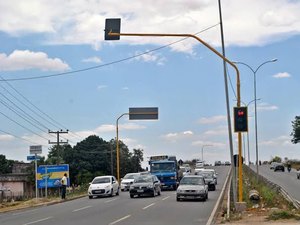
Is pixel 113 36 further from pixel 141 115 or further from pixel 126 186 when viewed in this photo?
pixel 126 186

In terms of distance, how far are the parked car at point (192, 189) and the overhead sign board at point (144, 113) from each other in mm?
11925

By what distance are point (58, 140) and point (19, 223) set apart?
44.8 metres

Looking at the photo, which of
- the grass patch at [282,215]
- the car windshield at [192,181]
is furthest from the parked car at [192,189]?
the grass patch at [282,215]

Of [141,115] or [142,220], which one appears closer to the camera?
[142,220]

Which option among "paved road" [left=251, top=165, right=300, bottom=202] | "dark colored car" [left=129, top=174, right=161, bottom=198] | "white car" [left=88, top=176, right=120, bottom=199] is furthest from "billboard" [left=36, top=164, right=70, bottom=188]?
"paved road" [left=251, top=165, right=300, bottom=202]

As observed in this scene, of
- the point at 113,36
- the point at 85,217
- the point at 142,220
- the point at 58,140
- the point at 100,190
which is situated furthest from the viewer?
the point at 58,140

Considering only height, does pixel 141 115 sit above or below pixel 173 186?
above

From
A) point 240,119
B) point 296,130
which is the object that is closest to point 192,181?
point 240,119

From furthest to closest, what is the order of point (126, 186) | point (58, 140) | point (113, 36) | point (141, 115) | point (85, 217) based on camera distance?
point (58, 140), point (126, 186), point (141, 115), point (85, 217), point (113, 36)

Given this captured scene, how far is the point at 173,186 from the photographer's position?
4628cm

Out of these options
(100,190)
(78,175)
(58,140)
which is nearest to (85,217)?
(100,190)

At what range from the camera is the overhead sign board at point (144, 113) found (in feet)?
142

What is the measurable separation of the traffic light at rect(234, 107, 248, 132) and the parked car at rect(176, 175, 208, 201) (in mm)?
10151

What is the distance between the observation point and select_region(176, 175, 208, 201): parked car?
31.2 meters
